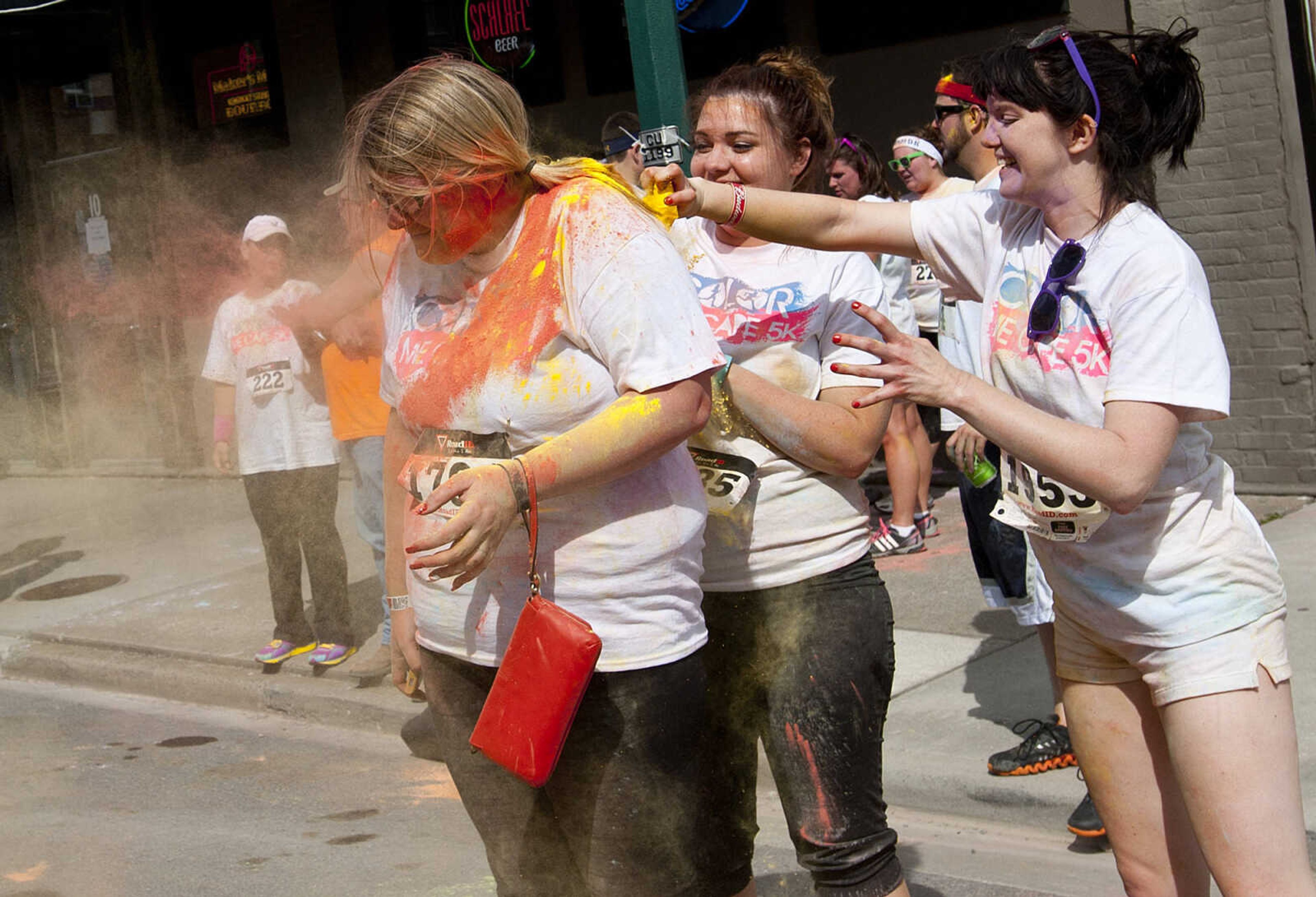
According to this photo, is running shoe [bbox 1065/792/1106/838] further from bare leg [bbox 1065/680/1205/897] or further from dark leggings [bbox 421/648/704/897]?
dark leggings [bbox 421/648/704/897]

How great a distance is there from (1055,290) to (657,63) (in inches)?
73.3

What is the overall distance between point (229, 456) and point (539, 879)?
4.27 metres

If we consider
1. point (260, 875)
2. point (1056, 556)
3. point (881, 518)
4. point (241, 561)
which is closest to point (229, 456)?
point (241, 561)

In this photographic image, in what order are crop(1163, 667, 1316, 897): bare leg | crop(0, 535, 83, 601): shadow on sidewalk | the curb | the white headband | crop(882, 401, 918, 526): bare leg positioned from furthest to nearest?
1. crop(0, 535, 83, 601): shadow on sidewalk
2. crop(882, 401, 918, 526): bare leg
3. the white headband
4. the curb
5. crop(1163, 667, 1316, 897): bare leg

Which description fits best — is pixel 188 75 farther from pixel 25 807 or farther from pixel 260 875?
pixel 260 875

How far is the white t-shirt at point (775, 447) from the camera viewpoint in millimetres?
2545

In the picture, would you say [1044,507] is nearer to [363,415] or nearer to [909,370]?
[909,370]

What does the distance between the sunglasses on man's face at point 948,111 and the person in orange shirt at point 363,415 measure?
2.23 m

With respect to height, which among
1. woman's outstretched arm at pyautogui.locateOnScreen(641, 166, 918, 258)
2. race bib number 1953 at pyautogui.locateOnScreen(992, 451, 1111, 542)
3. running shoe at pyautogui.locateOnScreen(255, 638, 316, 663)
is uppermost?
woman's outstretched arm at pyautogui.locateOnScreen(641, 166, 918, 258)

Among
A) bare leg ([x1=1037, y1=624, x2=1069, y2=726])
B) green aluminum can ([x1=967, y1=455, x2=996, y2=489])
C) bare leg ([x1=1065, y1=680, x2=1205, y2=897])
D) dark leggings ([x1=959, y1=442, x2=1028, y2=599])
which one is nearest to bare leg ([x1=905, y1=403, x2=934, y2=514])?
dark leggings ([x1=959, y1=442, x2=1028, y2=599])

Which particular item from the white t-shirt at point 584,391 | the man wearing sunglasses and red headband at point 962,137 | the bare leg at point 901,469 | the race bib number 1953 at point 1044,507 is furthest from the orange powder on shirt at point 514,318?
the bare leg at point 901,469

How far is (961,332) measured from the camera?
4.00 m

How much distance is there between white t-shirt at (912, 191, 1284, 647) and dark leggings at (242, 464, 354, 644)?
4.05 metres

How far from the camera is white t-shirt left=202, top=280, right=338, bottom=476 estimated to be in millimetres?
5648
